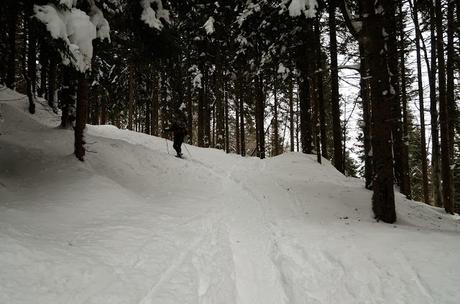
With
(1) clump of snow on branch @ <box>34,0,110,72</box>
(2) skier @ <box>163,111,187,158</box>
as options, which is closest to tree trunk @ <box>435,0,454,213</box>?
(2) skier @ <box>163,111,187,158</box>

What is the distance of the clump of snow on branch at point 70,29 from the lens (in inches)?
249

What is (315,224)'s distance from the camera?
310 inches

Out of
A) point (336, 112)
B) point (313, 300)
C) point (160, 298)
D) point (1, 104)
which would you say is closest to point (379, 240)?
point (313, 300)

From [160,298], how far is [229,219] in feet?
12.6

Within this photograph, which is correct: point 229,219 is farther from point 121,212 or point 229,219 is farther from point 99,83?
point 99,83

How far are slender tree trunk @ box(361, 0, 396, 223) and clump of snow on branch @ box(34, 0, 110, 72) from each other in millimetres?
6247

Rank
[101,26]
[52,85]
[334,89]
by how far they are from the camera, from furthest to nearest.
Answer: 1. [334,89]
2. [52,85]
3. [101,26]

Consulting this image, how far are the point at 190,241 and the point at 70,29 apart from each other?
4.58m

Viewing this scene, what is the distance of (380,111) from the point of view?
8.39 m

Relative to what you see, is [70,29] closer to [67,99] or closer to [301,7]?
[67,99]

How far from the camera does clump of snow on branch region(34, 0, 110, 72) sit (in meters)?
6.33

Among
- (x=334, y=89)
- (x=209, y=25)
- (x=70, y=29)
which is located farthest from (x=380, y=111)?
(x=209, y=25)

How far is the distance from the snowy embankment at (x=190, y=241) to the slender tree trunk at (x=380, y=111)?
1.82 ft

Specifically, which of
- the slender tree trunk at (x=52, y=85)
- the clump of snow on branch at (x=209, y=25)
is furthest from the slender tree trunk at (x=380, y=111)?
the clump of snow on branch at (x=209, y=25)
